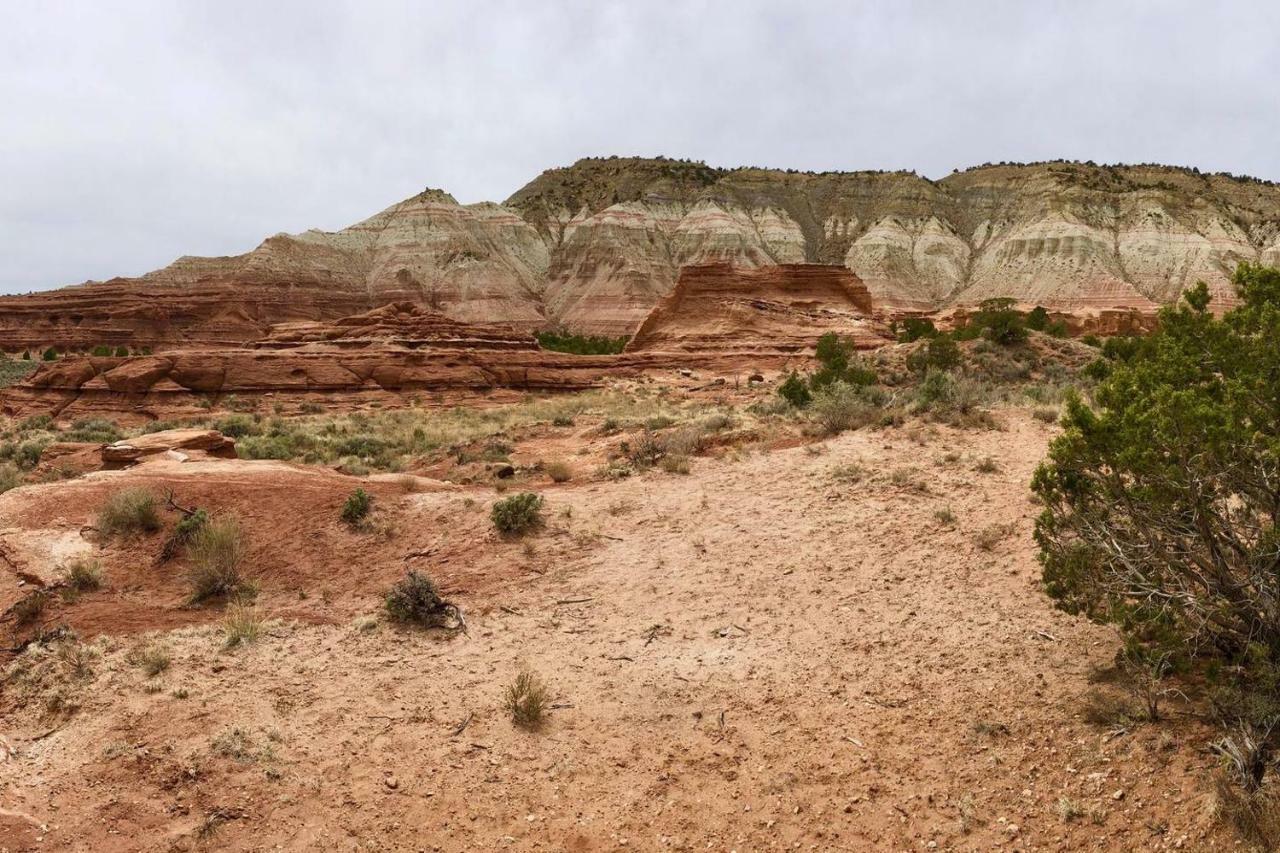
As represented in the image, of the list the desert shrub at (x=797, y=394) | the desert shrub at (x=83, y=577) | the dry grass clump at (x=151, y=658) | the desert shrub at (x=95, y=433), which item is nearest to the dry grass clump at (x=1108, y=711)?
the dry grass clump at (x=151, y=658)

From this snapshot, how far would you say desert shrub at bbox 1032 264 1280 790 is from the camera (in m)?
4.55

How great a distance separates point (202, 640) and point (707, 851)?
17.0ft

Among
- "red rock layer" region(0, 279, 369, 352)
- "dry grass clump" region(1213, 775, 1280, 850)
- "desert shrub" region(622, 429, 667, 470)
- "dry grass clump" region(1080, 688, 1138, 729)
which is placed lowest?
"dry grass clump" region(1080, 688, 1138, 729)

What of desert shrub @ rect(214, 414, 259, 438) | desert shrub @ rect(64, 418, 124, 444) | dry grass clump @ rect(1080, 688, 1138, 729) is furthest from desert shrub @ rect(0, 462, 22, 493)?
dry grass clump @ rect(1080, 688, 1138, 729)

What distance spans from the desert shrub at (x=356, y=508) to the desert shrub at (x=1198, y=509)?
7737mm

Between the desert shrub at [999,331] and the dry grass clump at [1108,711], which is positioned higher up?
the desert shrub at [999,331]

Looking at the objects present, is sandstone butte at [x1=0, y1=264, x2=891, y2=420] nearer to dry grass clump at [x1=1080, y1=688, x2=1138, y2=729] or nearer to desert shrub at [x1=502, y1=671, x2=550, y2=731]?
desert shrub at [x1=502, y1=671, x2=550, y2=731]

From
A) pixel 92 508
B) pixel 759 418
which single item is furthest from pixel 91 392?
pixel 759 418

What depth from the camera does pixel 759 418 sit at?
15.7 m

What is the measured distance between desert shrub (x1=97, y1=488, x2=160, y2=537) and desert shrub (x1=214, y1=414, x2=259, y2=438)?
12.7 metres

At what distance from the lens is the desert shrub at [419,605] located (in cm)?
763

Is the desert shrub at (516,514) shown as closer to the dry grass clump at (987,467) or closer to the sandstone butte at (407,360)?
the dry grass clump at (987,467)

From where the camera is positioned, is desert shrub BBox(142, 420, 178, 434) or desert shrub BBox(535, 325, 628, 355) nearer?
desert shrub BBox(142, 420, 178, 434)

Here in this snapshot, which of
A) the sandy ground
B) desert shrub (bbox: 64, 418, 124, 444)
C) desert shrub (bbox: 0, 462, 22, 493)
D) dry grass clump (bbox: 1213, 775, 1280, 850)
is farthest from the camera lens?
desert shrub (bbox: 64, 418, 124, 444)
